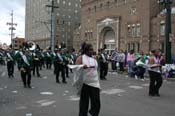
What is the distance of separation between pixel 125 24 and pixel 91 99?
5535 centimetres

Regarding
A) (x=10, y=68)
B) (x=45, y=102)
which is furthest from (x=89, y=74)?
(x=10, y=68)

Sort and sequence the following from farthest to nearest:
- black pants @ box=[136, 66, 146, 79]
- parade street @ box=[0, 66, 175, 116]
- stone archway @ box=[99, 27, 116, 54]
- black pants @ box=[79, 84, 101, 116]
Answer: stone archway @ box=[99, 27, 116, 54]
black pants @ box=[136, 66, 146, 79]
parade street @ box=[0, 66, 175, 116]
black pants @ box=[79, 84, 101, 116]

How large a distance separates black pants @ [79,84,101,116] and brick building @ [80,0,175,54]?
44123 millimetres

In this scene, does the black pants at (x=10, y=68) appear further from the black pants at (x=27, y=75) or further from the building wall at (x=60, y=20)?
the building wall at (x=60, y=20)

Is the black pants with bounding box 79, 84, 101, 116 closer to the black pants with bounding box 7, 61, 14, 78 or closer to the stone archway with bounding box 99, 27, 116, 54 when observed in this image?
the black pants with bounding box 7, 61, 14, 78

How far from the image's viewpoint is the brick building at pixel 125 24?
5475cm

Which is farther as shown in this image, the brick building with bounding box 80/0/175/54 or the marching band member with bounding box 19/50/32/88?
the brick building with bounding box 80/0/175/54

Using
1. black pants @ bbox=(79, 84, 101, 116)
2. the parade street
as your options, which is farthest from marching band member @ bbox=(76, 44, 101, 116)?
the parade street

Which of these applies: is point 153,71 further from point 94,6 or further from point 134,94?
point 94,6

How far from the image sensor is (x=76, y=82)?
7406 millimetres

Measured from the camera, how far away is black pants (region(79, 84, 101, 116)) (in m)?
7.36

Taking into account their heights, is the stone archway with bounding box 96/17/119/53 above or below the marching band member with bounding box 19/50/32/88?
above

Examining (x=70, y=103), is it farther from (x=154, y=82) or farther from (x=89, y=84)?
(x=154, y=82)

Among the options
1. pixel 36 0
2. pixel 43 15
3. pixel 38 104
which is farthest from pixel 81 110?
pixel 36 0
